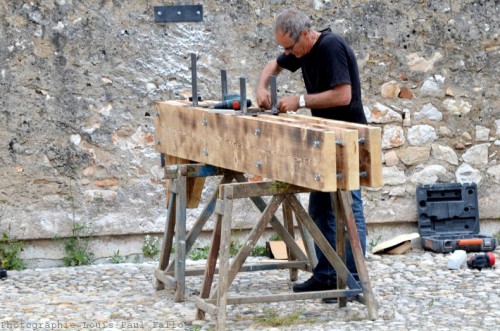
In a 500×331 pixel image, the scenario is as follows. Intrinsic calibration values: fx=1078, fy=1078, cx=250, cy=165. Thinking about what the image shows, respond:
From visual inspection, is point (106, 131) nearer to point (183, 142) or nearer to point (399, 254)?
point (183, 142)

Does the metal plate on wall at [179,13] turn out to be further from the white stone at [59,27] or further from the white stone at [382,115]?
the white stone at [382,115]

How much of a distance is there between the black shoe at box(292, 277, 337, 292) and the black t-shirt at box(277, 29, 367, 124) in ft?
3.30

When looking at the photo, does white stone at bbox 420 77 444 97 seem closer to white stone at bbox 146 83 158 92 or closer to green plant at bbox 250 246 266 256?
green plant at bbox 250 246 266 256

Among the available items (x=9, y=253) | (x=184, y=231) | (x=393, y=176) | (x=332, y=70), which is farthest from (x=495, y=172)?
(x=9, y=253)

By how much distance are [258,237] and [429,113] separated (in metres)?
2.79

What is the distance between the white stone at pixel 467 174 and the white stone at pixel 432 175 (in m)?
0.07

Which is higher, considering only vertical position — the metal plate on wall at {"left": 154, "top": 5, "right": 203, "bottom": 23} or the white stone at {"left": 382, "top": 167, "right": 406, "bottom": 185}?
the metal plate on wall at {"left": 154, "top": 5, "right": 203, "bottom": 23}

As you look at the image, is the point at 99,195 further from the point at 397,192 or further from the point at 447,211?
the point at 447,211

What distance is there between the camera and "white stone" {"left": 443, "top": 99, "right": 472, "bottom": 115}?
27.4 feet

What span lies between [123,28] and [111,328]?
274 centimetres

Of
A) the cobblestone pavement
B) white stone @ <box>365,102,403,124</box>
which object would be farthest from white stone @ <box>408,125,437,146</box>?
the cobblestone pavement

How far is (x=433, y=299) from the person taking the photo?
21.5 feet

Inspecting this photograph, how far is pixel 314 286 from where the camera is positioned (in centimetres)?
660

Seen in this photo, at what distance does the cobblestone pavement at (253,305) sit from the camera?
237 inches
